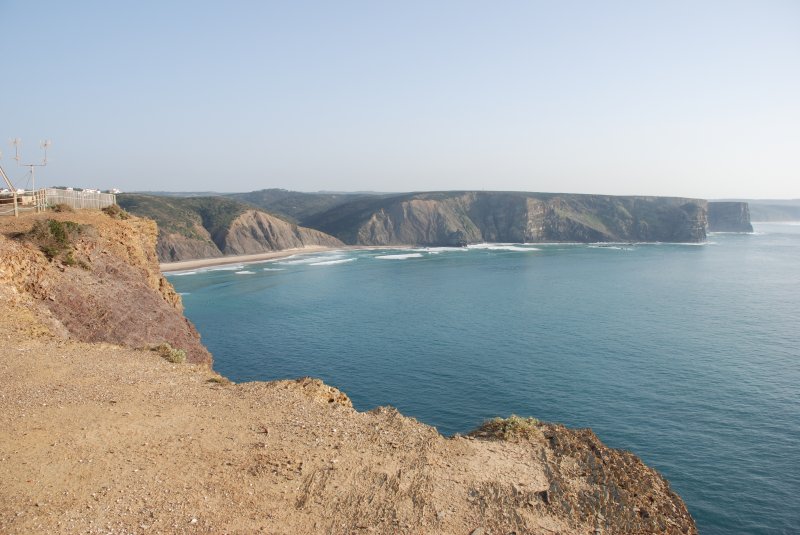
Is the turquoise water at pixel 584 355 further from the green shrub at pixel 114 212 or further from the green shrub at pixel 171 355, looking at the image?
the green shrub at pixel 171 355

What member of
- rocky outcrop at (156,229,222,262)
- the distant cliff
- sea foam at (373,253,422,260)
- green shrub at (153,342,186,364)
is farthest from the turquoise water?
sea foam at (373,253,422,260)

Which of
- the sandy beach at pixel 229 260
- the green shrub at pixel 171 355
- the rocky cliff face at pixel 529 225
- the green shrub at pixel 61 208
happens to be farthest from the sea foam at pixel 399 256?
the green shrub at pixel 171 355

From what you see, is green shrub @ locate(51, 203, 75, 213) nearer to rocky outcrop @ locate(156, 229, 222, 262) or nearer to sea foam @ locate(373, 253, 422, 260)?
rocky outcrop @ locate(156, 229, 222, 262)

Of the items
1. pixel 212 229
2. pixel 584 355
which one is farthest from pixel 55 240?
pixel 212 229

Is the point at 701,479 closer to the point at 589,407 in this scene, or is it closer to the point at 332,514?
the point at 589,407

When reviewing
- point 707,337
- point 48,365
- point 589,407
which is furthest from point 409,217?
point 48,365
